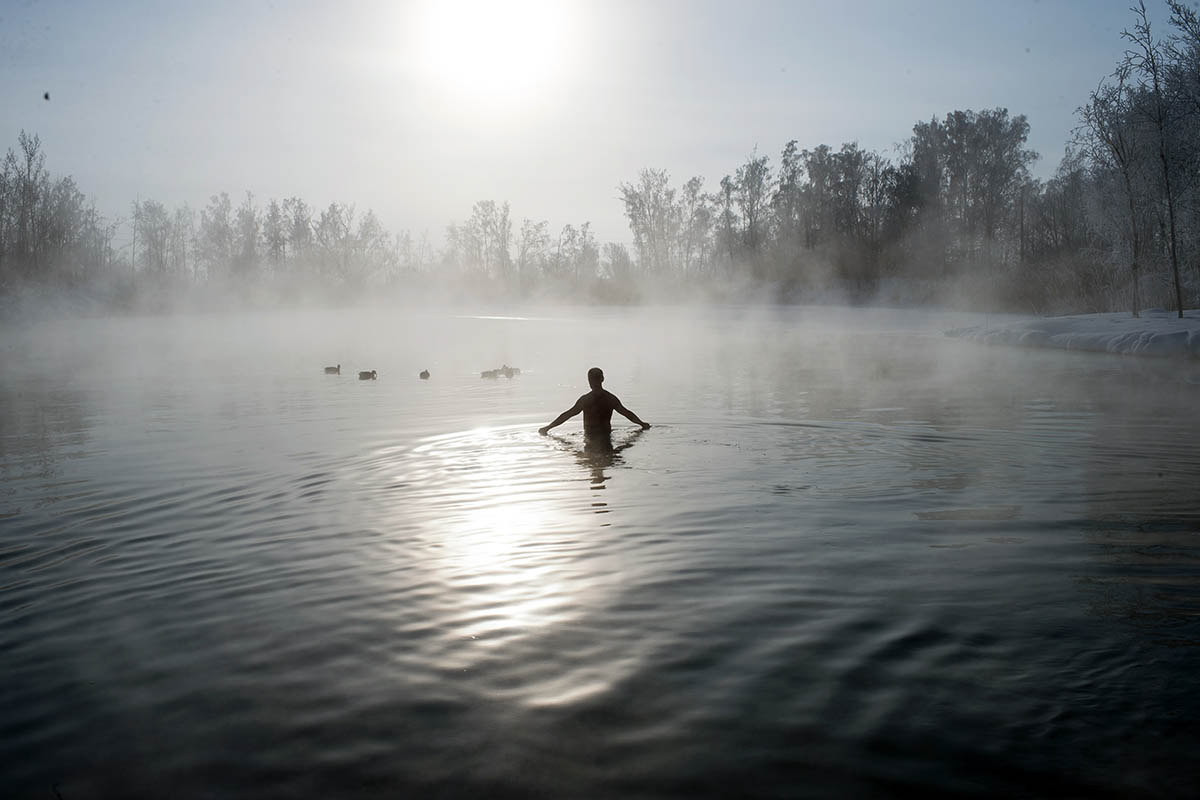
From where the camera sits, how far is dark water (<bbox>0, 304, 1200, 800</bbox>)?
11.2 ft

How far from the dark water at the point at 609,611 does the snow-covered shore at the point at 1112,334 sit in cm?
1271

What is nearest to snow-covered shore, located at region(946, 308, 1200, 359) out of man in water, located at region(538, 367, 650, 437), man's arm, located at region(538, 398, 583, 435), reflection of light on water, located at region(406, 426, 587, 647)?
man in water, located at region(538, 367, 650, 437)

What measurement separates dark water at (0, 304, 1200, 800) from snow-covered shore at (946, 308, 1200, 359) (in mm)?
12711

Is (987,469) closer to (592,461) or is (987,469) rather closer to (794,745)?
(592,461)

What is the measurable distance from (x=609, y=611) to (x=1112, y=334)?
87.2ft

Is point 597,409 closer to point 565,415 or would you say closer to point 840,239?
point 565,415

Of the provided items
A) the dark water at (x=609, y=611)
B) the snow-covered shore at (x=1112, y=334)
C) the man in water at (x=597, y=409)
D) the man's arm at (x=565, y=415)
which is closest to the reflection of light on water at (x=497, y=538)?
the dark water at (x=609, y=611)

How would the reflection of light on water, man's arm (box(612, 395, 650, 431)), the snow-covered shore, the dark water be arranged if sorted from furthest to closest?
the snow-covered shore
man's arm (box(612, 395, 650, 431))
the reflection of light on water
the dark water

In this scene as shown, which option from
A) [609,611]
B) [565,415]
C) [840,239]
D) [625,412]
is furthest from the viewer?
[840,239]

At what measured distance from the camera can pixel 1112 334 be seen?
26625 mm

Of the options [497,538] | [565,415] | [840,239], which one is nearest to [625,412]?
[565,415]

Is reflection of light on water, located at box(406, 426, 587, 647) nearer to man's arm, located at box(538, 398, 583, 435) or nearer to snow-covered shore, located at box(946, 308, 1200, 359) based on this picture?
man's arm, located at box(538, 398, 583, 435)

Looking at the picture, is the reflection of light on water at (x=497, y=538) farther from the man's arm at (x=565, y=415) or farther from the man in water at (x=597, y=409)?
the man in water at (x=597, y=409)

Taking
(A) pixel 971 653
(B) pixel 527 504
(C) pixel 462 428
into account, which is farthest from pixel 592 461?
(A) pixel 971 653
